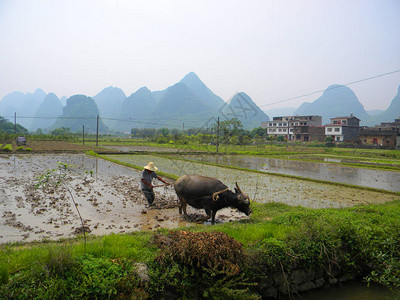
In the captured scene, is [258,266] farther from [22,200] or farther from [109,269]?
[22,200]

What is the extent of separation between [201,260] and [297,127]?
66.9 m

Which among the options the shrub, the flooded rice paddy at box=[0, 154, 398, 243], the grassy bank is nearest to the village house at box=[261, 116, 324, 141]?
the flooded rice paddy at box=[0, 154, 398, 243]

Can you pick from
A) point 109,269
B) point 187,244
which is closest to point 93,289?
point 109,269

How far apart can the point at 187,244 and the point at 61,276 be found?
1.93 meters

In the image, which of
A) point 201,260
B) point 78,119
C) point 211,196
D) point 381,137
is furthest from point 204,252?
point 78,119

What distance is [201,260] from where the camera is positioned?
14.8ft

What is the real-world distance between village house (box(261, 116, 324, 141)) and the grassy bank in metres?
59.9

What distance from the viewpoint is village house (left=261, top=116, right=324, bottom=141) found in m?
65.1

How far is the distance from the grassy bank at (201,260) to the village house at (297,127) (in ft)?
197

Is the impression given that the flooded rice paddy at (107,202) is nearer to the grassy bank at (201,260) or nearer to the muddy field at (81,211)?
the muddy field at (81,211)

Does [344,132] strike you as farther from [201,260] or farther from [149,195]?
[201,260]

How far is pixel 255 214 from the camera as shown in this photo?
8469mm

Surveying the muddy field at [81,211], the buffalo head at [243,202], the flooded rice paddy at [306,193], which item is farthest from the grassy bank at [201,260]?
the flooded rice paddy at [306,193]

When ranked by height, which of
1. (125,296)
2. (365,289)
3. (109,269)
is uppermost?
(109,269)
